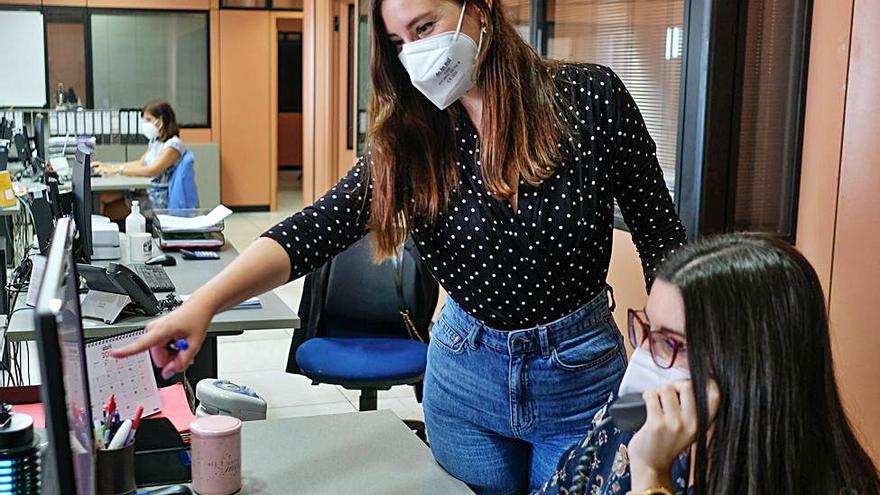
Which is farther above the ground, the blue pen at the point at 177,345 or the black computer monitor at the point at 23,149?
the blue pen at the point at 177,345

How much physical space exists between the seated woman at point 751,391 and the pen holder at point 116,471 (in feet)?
2.64

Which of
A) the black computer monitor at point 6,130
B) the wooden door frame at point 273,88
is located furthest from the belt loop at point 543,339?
the wooden door frame at point 273,88

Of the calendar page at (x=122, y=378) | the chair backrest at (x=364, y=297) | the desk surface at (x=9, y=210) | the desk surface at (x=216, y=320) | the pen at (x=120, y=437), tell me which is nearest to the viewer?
the pen at (x=120, y=437)

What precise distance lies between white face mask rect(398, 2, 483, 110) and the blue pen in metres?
0.59

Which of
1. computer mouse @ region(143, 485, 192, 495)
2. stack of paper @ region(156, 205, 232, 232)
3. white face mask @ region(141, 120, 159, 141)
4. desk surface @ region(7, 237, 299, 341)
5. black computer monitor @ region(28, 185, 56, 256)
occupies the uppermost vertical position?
white face mask @ region(141, 120, 159, 141)

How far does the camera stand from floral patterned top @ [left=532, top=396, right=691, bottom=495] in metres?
1.43

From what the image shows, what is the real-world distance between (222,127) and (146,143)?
1.08m

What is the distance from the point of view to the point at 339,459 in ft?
5.71

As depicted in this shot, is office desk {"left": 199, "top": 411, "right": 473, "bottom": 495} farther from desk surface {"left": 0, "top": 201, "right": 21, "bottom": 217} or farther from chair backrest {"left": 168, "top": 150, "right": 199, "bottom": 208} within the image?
chair backrest {"left": 168, "top": 150, "right": 199, "bottom": 208}

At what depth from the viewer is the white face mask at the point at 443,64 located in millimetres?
1654

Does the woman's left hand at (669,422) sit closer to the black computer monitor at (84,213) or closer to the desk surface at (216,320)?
the desk surface at (216,320)

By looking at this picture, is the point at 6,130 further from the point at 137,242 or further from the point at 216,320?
the point at 216,320

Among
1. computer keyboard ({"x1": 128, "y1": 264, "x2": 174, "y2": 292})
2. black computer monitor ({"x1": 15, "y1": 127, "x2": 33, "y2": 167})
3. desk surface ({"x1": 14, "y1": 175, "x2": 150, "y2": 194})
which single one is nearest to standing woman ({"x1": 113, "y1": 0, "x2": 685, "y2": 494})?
computer keyboard ({"x1": 128, "y1": 264, "x2": 174, "y2": 292})

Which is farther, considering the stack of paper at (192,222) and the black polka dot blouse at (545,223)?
the stack of paper at (192,222)
